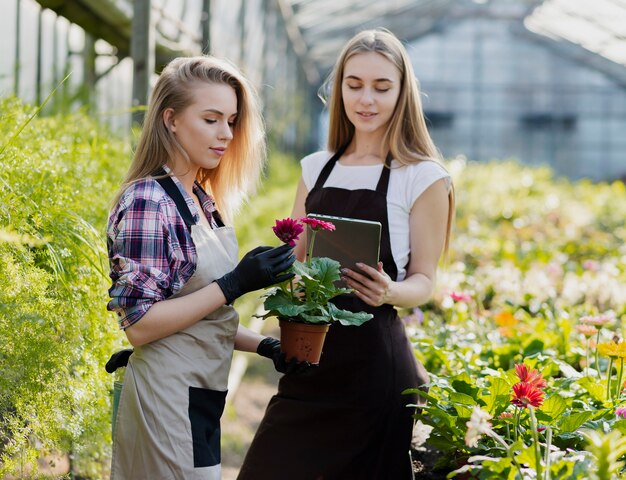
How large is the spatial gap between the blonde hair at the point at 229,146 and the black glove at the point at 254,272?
30 cm

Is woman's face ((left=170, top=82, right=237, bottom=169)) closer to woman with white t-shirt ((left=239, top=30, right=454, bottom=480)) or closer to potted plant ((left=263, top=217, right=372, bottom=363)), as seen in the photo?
potted plant ((left=263, top=217, right=372, bottom=363))

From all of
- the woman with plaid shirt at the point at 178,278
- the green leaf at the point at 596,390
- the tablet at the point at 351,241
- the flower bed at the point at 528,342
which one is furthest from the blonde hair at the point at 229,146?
the green leaf at the point at 596,390

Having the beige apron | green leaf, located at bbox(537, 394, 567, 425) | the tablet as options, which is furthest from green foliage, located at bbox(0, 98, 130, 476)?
green leaf, located at bbox(537, 394, 567, 425)

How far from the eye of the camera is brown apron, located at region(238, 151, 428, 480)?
2301mm

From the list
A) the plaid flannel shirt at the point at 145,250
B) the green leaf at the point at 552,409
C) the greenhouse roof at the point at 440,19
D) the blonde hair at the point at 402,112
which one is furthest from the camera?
the greenhouse roof at the point at 440,19

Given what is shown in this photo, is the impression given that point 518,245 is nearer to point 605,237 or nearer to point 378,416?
point 605,237

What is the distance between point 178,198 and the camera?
6.24ft

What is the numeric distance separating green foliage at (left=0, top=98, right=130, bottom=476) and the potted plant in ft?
1.72

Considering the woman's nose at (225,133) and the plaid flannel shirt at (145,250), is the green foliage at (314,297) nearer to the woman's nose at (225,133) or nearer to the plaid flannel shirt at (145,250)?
the plaid flannel shirt at (145,250)

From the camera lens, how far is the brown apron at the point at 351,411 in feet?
7.55

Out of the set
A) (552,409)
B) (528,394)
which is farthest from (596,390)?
(528,394)

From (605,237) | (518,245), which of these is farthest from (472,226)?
(605,237)

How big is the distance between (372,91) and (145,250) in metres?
0.94

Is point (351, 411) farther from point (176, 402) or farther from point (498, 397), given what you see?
point (176, 402)
